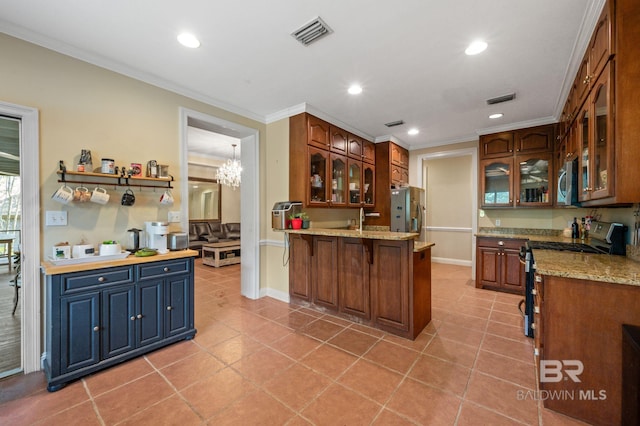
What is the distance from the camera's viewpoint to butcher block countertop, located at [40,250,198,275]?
1.93 metres

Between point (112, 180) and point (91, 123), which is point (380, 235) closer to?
point (112, 180)

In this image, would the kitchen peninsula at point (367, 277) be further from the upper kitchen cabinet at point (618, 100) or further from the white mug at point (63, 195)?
the white mug at point (63, 195)

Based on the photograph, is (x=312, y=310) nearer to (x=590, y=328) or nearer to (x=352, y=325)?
(x=352, y=325)

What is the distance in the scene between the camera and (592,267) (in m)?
1.77

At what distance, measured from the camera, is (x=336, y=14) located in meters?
1.94

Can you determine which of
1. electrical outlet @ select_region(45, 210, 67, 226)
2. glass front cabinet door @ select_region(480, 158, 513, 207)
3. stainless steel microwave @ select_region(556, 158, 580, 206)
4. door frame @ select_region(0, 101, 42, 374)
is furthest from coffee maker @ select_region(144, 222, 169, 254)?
glass front cabinet door @ select_region(480, 158, 513, 207)

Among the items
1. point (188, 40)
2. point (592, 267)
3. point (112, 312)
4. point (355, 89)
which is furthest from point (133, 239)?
Answer: point (592, 267)

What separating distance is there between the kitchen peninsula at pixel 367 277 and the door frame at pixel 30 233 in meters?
2.38

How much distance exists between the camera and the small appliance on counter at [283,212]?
3.59 metres

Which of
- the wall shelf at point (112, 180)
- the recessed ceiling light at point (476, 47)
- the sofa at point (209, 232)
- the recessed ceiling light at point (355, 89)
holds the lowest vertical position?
the sofa at point (209, 232)

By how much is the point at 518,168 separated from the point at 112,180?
18.2 feet

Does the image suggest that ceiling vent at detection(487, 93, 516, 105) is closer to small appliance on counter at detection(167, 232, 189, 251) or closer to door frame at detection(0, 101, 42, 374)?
small appliance on counter at detection(167, 232, 189, 251)

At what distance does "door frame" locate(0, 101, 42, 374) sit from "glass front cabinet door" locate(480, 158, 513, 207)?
18.8ft

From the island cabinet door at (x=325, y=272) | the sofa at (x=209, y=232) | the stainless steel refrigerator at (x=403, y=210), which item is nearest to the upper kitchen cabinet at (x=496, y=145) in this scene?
the stainless steel refrigerator at (x=403, y=210)
